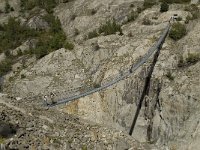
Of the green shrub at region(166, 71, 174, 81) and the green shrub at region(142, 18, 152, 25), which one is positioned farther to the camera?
the green shrub at region(142, 18, 152, 25)

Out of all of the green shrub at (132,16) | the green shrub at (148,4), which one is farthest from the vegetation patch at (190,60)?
the green shrub at (148,4)

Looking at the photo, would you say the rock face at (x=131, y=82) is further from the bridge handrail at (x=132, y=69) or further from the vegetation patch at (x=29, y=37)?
the vegetation patch at (x=29, y=37)

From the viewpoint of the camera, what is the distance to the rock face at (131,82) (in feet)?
133

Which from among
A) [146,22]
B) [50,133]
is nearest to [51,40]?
[146,22]

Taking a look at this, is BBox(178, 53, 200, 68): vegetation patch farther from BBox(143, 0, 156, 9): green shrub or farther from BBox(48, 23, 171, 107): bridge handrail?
BBox(143, 0, 156, 9): green shrub

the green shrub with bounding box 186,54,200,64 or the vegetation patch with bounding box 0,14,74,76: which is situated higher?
the green shrub with bounding box 186,54,200,64

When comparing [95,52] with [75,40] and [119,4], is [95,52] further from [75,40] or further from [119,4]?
[119,4]

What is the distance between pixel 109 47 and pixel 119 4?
9608 millimetres

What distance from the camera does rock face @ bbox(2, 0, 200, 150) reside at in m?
40.6

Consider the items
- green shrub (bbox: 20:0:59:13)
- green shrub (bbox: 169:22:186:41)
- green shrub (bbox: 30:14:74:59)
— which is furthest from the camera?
green shrub (bbox: 20:0:59:13)

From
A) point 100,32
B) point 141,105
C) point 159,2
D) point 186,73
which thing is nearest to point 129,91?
point 141,105

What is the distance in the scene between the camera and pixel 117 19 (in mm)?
54562

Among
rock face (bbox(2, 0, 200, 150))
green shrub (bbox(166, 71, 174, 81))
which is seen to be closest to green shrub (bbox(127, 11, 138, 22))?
rock face (bbox(2, 0, 200, 150))

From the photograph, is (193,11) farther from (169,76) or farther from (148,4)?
(169,76)
